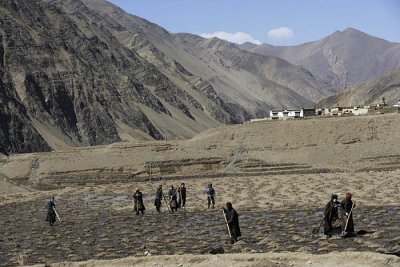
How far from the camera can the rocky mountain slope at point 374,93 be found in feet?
348

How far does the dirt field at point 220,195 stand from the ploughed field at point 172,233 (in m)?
0.04

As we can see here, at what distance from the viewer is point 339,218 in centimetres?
1923

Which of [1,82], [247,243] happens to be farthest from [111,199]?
[1,82]

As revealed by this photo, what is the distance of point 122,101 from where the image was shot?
304 feet

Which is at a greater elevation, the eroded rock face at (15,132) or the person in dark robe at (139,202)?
the eroded rock face at (15,132)

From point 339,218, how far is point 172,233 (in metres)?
5.83

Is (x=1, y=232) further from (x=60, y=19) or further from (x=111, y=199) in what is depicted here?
(x=60, y=19)

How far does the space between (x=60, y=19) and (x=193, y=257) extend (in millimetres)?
89582

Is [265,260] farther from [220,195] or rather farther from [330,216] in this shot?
[220,195]

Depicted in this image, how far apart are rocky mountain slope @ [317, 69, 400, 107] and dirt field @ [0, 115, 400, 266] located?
51075 mm

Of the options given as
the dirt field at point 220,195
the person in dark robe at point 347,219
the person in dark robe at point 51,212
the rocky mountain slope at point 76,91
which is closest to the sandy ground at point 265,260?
the dirt field at point 220,195

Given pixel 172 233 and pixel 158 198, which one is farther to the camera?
pixel 158 198

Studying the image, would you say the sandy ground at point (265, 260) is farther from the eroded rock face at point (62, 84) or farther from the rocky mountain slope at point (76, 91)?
the eroded rock face at point (62, 84)

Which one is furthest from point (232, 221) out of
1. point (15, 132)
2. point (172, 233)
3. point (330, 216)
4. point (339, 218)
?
point (15, 132)
